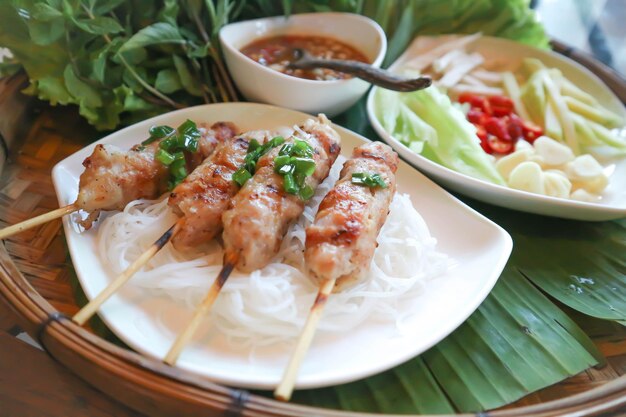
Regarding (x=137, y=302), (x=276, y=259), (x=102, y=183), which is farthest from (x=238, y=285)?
(x=102, y=183)

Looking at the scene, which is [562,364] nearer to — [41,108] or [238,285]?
[238,285]

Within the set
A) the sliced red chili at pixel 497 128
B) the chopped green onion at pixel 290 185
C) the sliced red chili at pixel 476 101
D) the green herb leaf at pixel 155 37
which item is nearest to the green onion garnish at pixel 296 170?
the chopped green onion at pixel 290 185

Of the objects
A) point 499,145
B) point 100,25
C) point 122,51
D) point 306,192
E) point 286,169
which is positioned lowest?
point 499,145

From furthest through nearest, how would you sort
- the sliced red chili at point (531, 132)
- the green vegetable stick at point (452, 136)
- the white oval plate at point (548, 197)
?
the sliced red chili at point (531, 132) → the green vegetable stick at point (452, 136) → the white oval plate at point (548, 197)

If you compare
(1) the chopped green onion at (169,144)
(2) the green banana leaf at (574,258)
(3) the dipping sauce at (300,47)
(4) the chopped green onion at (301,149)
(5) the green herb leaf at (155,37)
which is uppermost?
(5) the green herb leaf at (155,37)

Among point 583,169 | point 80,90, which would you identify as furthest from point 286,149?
point 583,169

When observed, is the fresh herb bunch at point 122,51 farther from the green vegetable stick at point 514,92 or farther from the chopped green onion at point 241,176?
the green vegetable stick at point 514,92

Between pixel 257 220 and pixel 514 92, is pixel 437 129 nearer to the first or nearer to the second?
pixel 514 92

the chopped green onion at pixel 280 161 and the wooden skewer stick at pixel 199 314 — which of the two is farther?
the chopped green onion at pixel 280 161
